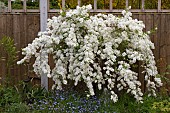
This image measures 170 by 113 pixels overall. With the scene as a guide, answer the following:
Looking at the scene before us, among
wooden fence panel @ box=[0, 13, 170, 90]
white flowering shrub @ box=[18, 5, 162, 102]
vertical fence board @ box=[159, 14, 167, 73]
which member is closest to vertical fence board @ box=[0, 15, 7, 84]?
wooden fence panel @ box=[0, 13, 170, 90]

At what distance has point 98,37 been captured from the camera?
4.62m

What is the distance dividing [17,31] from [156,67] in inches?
86.2

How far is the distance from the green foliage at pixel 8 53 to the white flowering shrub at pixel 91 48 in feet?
1.67

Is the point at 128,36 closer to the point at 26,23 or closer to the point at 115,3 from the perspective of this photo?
the point at 115,3

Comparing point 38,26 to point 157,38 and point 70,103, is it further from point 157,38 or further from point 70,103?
point 157,38

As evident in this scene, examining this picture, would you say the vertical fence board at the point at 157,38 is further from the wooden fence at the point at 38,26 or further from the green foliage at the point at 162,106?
the green foliage at the point at 162,106

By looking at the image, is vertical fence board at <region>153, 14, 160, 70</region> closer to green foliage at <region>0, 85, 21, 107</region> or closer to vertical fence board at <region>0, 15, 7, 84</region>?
green foliage at <region>0, 85, 21, 107</region>

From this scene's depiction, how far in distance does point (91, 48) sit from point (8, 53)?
1.41m

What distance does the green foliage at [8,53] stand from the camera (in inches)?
198

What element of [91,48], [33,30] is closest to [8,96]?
[33,30]

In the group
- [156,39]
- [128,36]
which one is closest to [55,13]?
[128,36]

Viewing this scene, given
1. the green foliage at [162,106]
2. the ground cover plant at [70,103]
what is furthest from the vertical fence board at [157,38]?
the green foliage at [162,106]

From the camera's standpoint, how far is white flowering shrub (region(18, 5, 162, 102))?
448 cm

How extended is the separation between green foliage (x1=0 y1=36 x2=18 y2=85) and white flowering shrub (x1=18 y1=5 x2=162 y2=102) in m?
0.51
